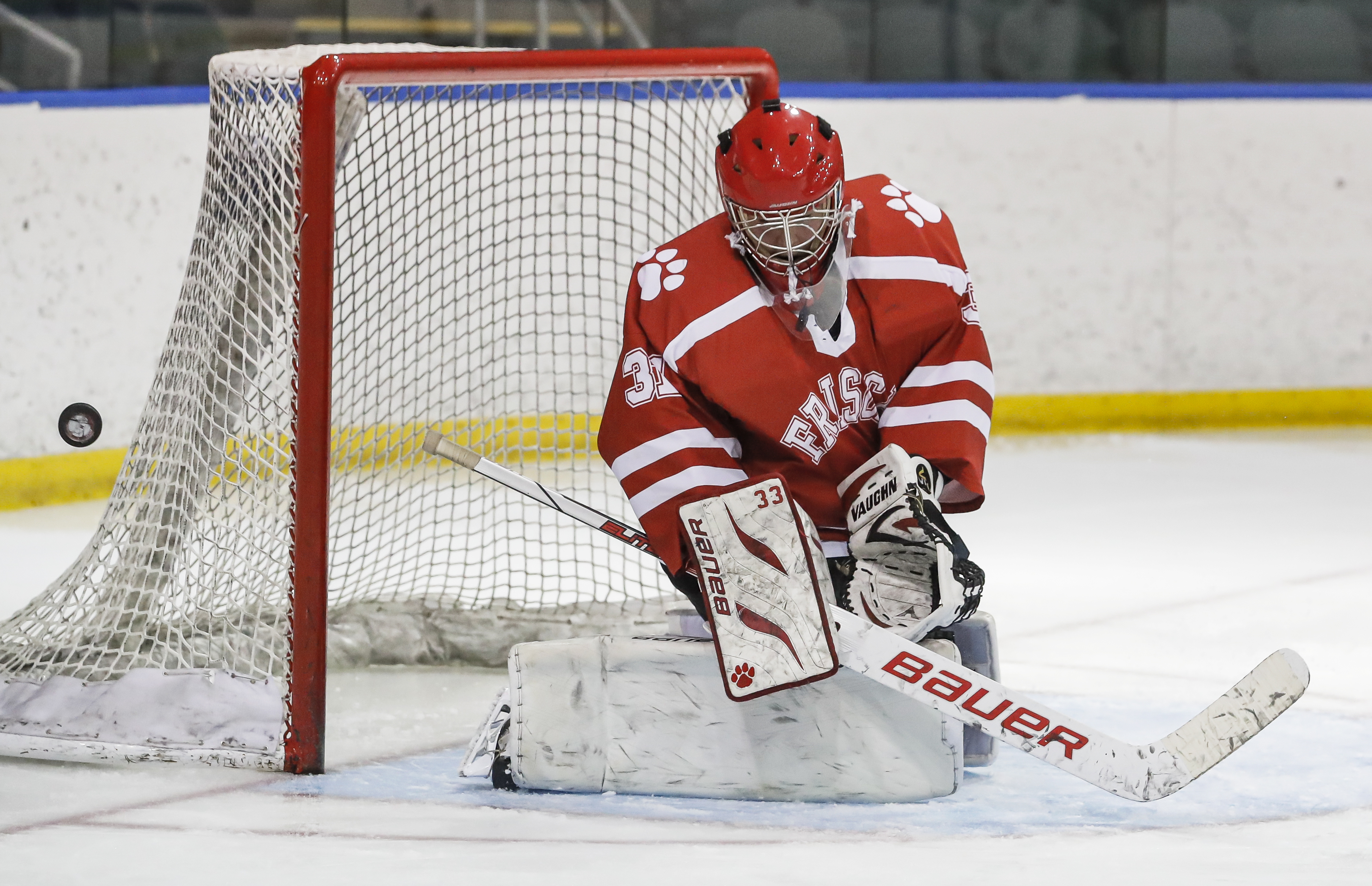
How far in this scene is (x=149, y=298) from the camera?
15.6 feet

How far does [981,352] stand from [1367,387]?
163 inches

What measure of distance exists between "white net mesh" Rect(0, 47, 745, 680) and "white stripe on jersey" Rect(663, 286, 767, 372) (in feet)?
1.79

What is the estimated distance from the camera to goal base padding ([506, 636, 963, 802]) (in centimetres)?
239

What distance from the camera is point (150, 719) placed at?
2.57 meters

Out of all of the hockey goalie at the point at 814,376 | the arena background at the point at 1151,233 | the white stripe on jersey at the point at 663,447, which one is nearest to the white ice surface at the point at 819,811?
the hockey goalie at the point at 814,376

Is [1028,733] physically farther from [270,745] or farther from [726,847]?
[270,745]

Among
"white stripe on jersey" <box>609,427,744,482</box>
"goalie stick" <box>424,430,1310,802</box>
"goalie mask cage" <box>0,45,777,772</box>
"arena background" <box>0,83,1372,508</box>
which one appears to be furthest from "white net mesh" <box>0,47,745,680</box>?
"arena background" <box>0,83,1372,508</box>

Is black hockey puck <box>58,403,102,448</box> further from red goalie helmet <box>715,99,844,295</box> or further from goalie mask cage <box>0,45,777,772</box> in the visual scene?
red goalie helmet <box>715,99,844,295</box>

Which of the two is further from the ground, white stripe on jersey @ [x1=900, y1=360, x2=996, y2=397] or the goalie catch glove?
white stripe on jersey @ [x1=900, y1=360, x2=996, y2=397]

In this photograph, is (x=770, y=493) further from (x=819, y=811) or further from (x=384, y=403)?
(x=384, y=403)

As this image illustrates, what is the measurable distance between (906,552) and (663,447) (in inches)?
13.8

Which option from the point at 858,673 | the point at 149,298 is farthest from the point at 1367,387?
the point at 858,673

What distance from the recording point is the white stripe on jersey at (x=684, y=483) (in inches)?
92.9

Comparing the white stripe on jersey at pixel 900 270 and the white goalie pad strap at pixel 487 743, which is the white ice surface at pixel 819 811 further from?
the white stripe on jersey at pixel 900 270
